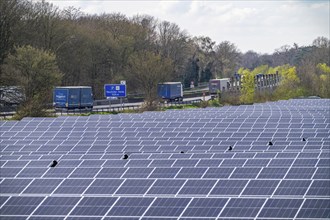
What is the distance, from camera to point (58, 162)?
25.6 metres

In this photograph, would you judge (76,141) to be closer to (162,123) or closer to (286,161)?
(162,123)

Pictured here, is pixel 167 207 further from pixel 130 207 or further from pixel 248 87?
pixel 248 87

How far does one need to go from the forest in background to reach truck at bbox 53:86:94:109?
270 cm

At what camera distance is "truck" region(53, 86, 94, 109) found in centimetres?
7456

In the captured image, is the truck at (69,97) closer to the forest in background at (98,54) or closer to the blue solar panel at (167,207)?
the forest in background at (98,54)

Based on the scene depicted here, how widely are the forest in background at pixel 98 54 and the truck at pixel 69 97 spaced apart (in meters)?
2.70

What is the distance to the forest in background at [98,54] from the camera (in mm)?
64125

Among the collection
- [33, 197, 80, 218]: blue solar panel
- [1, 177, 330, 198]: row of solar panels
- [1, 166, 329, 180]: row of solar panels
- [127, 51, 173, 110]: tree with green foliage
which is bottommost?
[33, 197, 80, 218]: blue solar panel

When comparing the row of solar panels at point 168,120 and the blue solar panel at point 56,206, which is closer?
the blue solar panel at point 56,206

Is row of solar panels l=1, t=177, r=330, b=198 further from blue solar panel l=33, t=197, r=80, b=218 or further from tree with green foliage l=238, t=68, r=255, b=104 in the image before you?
tree with green foliage l=238, t=68, r=255, b=104

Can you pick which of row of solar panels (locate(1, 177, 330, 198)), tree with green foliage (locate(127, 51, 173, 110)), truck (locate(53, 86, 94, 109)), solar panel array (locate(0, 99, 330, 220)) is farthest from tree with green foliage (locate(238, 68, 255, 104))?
row of solar panels (locate(1, 177, 330, 198))

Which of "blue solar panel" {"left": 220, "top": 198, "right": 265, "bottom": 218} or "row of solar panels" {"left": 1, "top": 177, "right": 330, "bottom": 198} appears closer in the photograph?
"blue solar panel" {"left": 220, "top": 198, "right": 265, "bottom": 218}

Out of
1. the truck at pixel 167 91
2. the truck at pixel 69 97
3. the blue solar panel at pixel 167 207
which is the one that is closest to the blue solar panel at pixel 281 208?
the blue solar panel at pixel 167 207

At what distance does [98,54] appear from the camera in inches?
3917
